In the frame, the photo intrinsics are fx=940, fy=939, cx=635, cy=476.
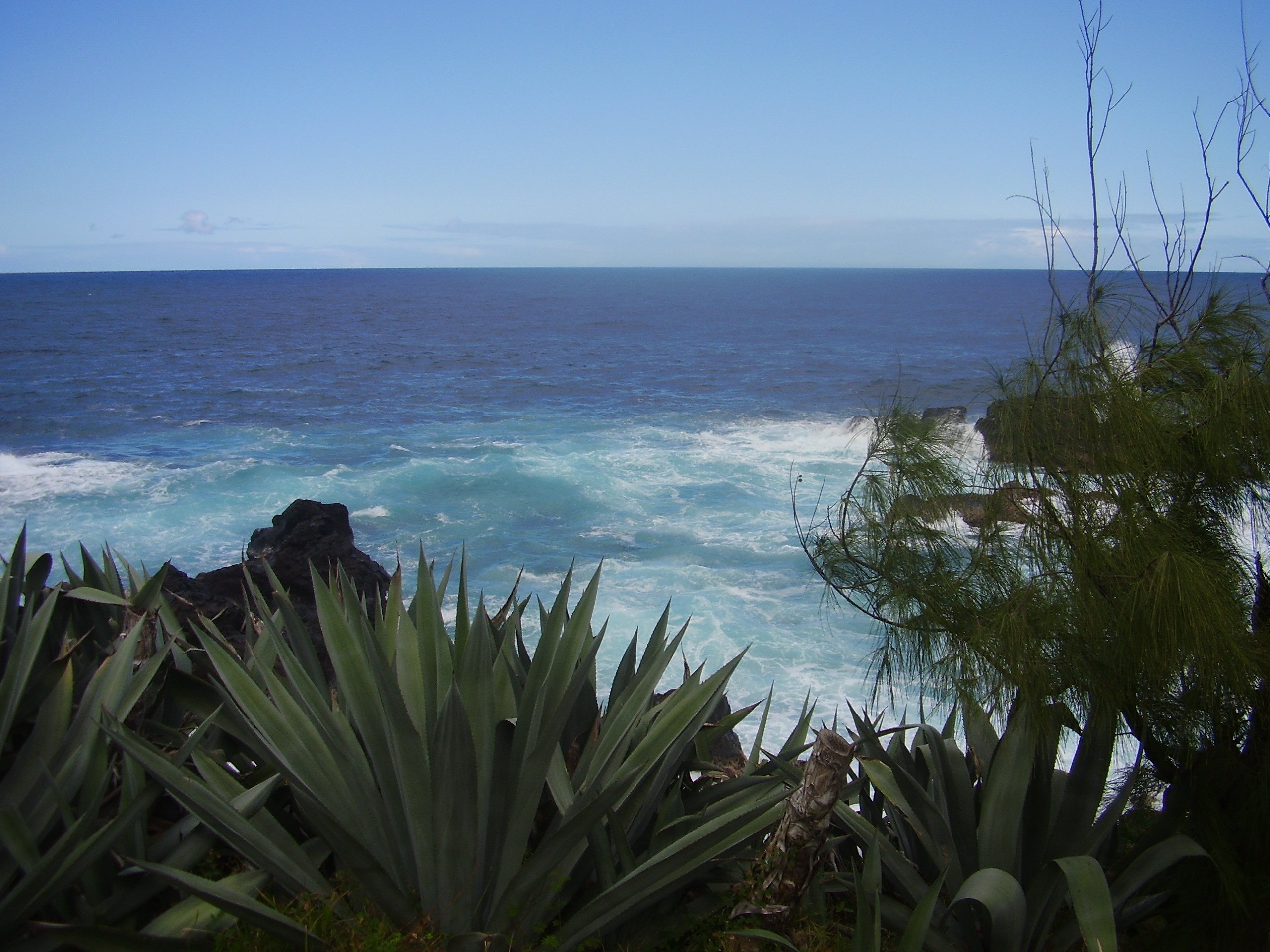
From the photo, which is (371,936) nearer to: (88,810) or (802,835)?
(88,810)

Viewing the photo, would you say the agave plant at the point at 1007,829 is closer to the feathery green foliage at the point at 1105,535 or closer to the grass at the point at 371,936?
the feathery green foliage at the point at 1105,535

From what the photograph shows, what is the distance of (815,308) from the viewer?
77.9 meters

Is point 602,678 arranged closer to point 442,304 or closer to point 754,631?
point 754,631

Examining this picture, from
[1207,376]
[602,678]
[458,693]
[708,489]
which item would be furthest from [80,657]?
[708,489]

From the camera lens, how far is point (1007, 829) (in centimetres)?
335

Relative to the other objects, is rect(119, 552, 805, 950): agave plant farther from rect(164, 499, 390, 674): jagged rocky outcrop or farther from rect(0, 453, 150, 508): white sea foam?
rect(0, 453, 150, 508): white sea foam

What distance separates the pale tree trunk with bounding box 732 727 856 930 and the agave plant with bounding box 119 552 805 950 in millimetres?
129

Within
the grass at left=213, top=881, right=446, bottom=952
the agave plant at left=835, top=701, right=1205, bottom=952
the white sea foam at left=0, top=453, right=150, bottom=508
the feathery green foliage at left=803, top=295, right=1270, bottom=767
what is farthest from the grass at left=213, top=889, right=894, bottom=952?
the white sea foam at left=0, top=453, right=150, bottom=508

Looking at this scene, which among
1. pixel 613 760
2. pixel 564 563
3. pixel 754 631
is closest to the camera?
pixel 613 760

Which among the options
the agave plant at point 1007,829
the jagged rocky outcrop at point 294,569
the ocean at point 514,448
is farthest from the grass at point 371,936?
the jagged rocky outcrop at point 294,569

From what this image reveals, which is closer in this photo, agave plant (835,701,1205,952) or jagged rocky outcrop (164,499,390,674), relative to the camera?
agave plant (835,701,1205,952)

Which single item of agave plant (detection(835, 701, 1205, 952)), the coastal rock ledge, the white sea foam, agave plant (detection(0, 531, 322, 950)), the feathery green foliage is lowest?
the white sea foam

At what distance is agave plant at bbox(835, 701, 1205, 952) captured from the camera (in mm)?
3209

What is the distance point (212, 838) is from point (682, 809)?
1432 mm
